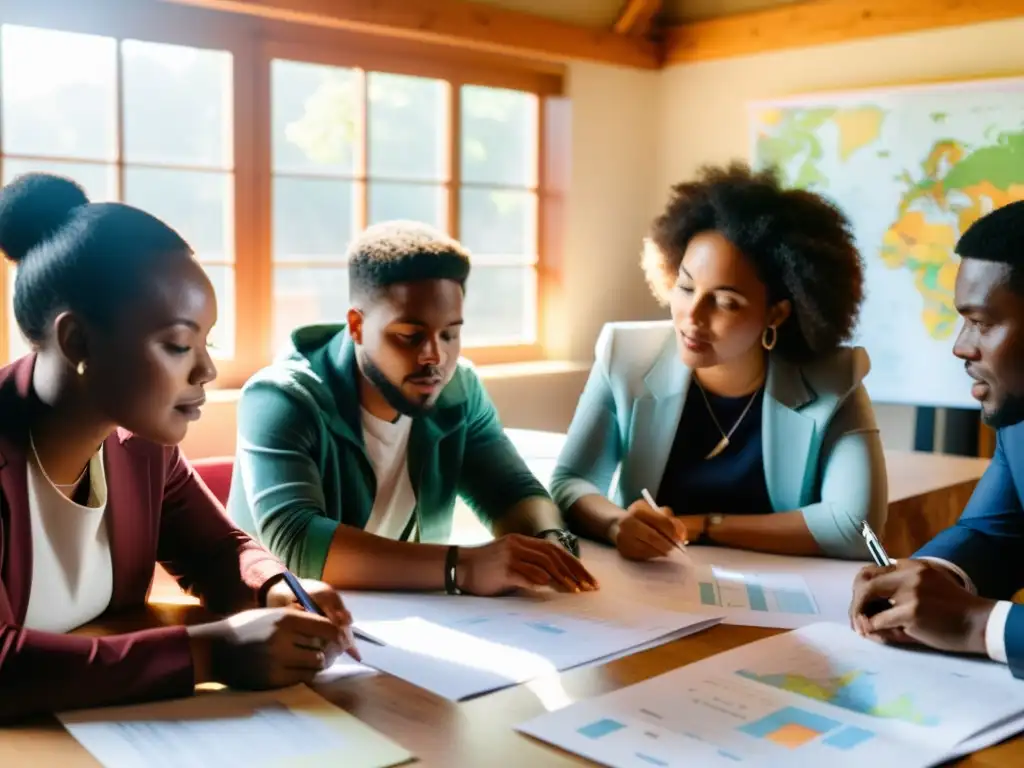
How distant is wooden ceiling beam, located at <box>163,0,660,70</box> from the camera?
334 cm

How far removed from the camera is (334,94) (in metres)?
3.69

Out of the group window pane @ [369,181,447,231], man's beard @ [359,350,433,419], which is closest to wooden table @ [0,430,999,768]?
man's beard @ [359,350,433,419]

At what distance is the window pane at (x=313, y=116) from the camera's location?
11.6 feet

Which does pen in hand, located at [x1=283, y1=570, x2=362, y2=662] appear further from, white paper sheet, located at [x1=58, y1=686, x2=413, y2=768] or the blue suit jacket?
the blue suit jacket

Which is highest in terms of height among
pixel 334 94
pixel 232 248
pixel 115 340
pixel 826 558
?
pixel 334 94

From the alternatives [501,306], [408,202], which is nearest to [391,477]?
[408,202]

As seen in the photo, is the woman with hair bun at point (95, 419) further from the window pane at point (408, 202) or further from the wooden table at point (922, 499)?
the window pane at point (408, 202)

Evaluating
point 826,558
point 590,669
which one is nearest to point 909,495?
point 826,558

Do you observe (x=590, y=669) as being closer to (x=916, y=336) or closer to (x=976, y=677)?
(x=976, y=677)

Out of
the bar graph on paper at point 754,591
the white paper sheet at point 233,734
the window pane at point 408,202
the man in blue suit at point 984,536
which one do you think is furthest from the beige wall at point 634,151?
the white paper sheet at point 233,734

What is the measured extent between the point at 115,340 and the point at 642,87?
3.83 metres

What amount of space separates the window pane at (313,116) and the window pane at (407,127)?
9cm

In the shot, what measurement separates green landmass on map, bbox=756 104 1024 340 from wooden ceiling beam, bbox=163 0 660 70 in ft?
2.74

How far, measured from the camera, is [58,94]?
3.07 meters
